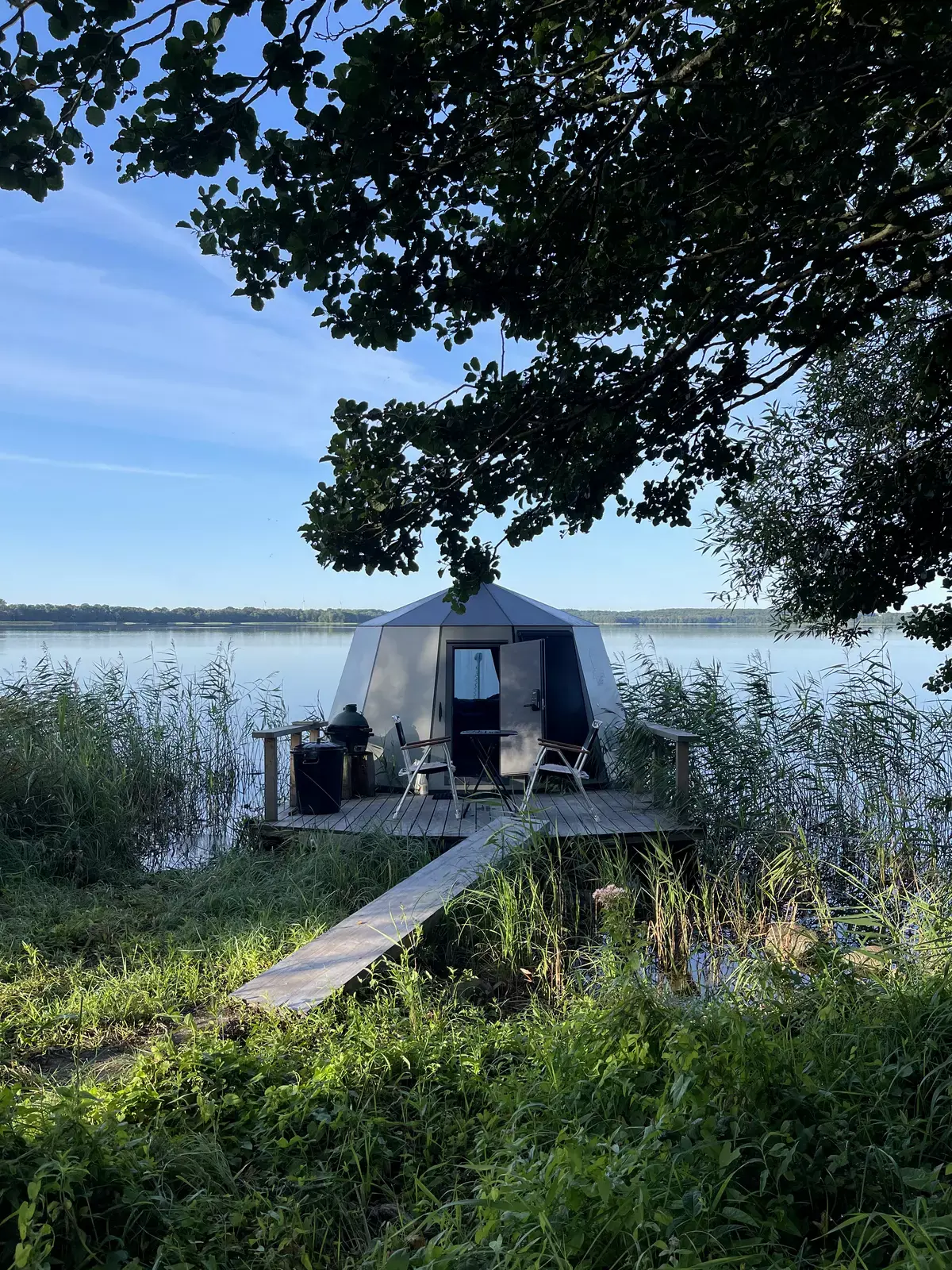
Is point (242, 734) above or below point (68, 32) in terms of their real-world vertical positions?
below

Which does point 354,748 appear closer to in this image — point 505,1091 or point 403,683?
point 403,683

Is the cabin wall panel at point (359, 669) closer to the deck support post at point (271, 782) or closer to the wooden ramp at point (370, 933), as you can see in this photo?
the deck support post at point (271, 782)

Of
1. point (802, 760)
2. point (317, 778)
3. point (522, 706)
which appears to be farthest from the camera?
point (522, 706)

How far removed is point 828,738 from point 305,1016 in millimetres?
5990

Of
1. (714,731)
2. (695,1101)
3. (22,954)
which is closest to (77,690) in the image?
(22,954)

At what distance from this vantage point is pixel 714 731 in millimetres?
8477

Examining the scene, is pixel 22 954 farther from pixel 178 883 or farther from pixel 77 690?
pixel 77 690

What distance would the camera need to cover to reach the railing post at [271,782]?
8.40m

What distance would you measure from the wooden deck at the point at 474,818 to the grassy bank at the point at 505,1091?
5.31ft

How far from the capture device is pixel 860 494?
21.4 ft

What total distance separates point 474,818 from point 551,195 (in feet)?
18.3

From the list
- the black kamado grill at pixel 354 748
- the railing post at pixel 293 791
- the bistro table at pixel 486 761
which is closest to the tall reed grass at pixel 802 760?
the bistro table at pixel 486 761

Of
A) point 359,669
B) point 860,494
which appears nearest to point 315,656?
point 359,669

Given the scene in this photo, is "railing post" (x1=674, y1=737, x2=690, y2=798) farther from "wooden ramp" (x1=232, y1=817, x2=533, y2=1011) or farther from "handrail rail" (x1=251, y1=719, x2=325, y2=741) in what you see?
"handrail rail" (x1=251, y1=719, x2=325, y2=741)
